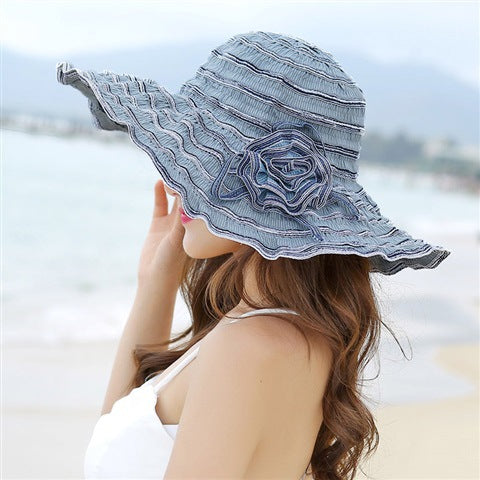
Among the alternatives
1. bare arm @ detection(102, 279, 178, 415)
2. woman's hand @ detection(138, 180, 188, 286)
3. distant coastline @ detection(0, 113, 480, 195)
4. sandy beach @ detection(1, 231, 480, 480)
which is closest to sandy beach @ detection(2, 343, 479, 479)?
sandy beach @ detection(1, 231, 480, 480)

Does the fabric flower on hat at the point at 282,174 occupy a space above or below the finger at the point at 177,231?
above

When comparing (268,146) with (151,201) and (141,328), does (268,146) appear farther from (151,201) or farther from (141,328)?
(151,201)

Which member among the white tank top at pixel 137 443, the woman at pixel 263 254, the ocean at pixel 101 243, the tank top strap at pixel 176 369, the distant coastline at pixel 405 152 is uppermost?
the woman at pixel 263 254

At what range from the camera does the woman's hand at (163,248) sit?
1986 millimetres

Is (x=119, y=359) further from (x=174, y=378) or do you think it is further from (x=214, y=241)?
(x=214, y=241)

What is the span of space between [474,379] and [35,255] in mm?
7016

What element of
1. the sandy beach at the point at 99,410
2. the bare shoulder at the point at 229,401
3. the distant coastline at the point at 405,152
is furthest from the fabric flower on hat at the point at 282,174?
the distant coastline at the point at 405,152

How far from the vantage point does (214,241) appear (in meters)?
1.50

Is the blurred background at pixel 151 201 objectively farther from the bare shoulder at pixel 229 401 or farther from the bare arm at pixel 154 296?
the bare shoulder at pixel 229 401

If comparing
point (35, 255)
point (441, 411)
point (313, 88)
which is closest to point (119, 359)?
point (313, 88)

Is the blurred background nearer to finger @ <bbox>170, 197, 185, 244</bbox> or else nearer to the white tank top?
finger @ <bbox>170, 197, 185, 244</bbox>

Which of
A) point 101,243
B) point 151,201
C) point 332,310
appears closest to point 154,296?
point 332,310

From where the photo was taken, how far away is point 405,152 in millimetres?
25391

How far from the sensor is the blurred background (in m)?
4.14
